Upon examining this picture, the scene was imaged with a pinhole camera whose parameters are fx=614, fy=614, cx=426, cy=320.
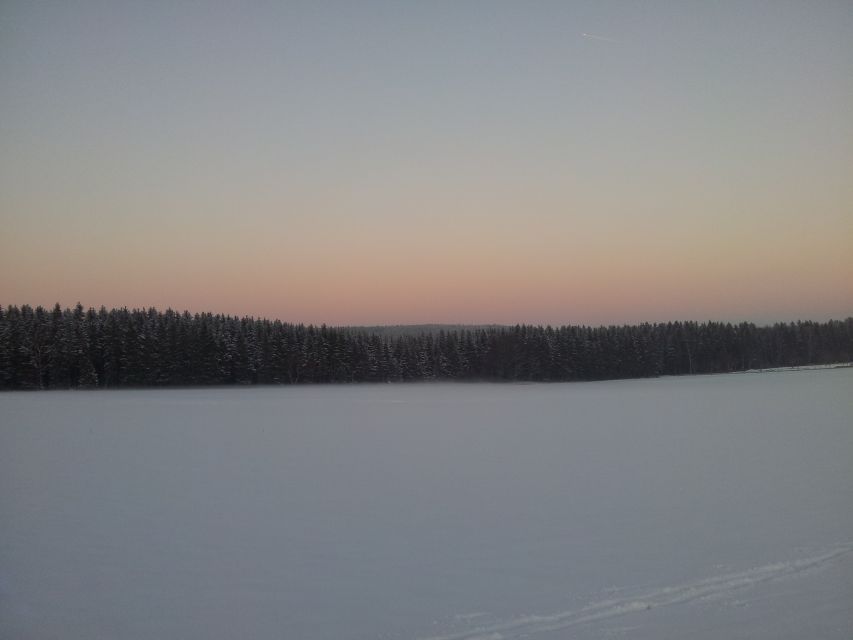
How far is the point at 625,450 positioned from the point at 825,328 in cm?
12192

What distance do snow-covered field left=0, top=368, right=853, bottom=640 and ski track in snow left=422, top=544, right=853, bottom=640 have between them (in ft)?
0.11

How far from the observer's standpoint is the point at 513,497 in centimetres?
1288

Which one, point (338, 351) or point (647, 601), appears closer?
point (647, 601)

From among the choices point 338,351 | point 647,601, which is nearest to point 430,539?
point 647,601

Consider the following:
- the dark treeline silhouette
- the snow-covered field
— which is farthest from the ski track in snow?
the dark treeline silhouette

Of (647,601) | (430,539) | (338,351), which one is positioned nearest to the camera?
(647,601)

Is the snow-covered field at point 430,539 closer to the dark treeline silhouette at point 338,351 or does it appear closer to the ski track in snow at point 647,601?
the ski track in snow at point 647,601

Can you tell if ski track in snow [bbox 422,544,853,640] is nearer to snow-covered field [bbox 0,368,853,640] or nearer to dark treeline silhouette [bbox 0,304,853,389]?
snow-covered field [bbox 0,368,853,640]

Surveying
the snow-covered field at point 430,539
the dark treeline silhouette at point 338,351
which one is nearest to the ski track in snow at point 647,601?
the snow-covered field at point 430,539

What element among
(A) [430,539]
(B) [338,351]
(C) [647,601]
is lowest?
(C) [647,601]

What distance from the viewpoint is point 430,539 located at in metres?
9.95

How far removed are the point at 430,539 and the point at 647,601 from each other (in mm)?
3757

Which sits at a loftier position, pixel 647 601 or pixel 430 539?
pixel 430 539

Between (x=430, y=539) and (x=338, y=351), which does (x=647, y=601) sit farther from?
(x=338, y=351)
